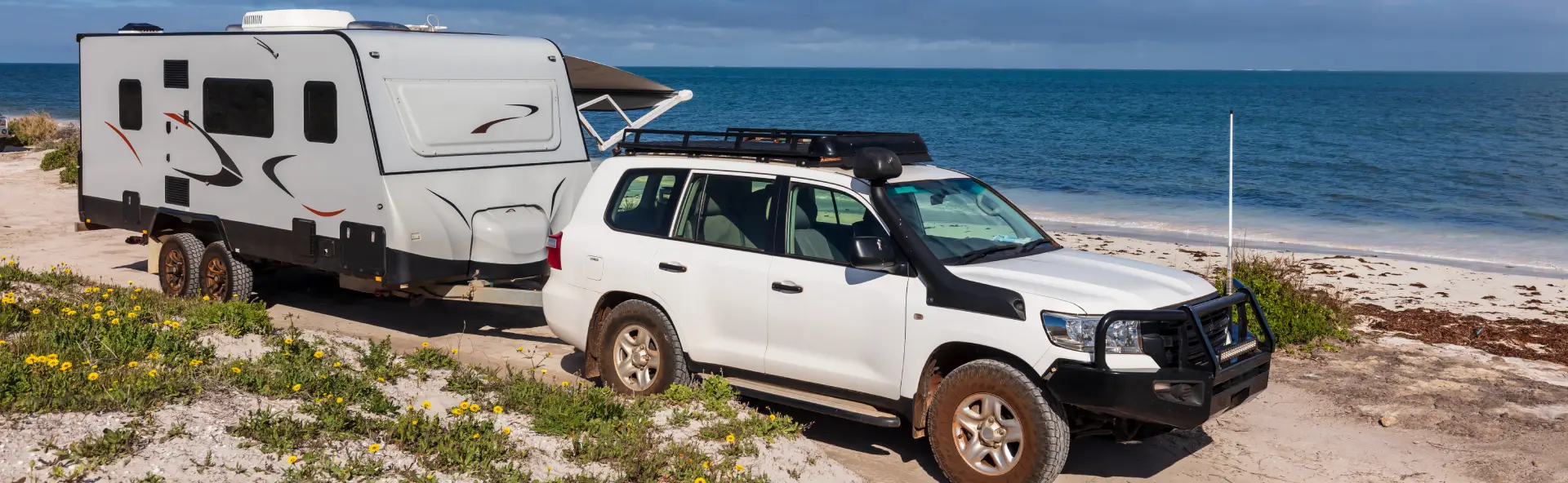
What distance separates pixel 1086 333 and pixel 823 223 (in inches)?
70.2

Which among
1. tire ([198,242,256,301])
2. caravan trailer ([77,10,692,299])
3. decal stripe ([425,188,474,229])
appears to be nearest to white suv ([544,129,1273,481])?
caravan trailer ([77,10,692,299])

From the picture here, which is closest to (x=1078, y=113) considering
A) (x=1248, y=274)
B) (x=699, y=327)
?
(x=1248, y=274)

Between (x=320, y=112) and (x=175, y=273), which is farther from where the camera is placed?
(x=175, y=273)

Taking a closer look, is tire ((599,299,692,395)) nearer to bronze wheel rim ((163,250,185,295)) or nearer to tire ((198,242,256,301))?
tire ((198,242,256,301))

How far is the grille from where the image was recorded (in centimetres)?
597

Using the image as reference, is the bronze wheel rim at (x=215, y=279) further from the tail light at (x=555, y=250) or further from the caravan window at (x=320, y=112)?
the tail light at (x=555, y=250)

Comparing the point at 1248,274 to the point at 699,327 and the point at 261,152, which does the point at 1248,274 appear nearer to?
the point at 699,327

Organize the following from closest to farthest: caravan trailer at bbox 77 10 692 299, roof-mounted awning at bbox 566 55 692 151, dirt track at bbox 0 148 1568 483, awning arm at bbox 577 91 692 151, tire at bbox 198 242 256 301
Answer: dirt track at bbox 0 148 1568 483
caravan trailer at bbox 77 10 692 299
tire at bbox 198 242 256 301
awning arm at bbox 577 91 692 151
roof-mounted awning at bbox 566 55 692 151

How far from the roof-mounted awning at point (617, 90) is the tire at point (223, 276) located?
4.49m

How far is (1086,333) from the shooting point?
5.77 meters

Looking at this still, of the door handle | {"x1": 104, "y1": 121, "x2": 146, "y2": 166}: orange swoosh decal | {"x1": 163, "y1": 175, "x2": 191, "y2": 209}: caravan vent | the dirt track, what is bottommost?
the dirt track

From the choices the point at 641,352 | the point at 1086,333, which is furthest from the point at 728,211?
the point at 1086,333

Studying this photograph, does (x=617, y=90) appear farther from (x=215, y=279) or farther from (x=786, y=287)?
(x=786, y=287)

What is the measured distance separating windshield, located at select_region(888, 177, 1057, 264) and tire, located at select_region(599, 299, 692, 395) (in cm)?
165
